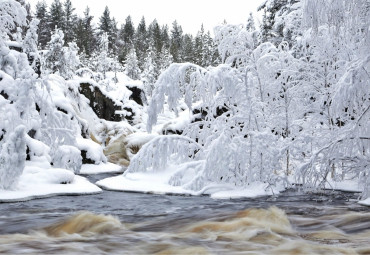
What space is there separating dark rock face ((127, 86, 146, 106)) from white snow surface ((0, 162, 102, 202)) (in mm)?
18994

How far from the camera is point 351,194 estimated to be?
9492 millimetres

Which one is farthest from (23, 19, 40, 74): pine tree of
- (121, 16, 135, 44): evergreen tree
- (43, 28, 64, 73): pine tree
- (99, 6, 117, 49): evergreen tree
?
(121, 16, 135, 44): evergreen tree

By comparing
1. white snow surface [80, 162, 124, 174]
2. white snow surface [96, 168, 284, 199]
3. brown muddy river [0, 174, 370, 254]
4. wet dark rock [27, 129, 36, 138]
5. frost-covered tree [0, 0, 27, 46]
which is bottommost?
brown muddy river [0, 174, 370, 254]

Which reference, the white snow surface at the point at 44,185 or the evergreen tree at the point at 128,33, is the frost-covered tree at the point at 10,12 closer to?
the white snow surface at the point at 44,185

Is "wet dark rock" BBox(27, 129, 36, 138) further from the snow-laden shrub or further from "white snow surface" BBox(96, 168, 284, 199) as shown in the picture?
the snow-laden shrub

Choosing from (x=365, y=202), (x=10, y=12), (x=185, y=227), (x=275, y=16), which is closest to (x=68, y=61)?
(x=275, y=16)

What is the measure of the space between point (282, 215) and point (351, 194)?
366 cm

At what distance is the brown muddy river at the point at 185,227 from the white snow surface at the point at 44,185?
1.58 ft

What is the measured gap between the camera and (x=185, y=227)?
238 inches

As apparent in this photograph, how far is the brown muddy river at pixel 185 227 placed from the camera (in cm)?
467

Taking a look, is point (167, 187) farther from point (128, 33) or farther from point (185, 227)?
point (128, 33)

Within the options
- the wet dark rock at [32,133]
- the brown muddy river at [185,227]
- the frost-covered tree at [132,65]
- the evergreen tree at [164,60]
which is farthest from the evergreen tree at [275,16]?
the evergreen tree at [164,60]

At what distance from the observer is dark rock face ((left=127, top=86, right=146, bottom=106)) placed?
29616 mm

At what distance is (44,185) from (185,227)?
199 inches
